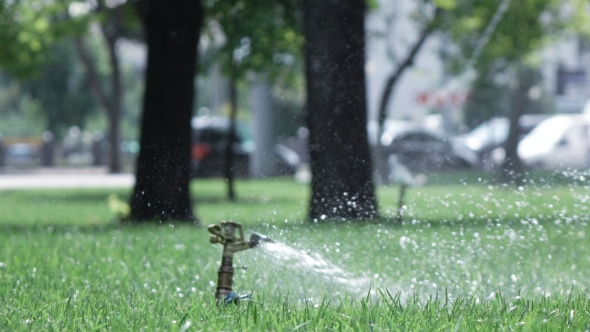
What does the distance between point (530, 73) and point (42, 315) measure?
20.8m

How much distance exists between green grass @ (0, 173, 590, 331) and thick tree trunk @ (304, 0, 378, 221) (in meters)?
0.33

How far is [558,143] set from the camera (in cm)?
2238

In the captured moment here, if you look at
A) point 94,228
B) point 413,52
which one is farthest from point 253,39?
point 94,228

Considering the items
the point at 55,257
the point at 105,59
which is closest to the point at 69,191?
the point at 55,257

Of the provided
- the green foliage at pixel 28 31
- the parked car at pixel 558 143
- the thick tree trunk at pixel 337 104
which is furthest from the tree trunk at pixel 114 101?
the thick tree trunk at pixel 337 104

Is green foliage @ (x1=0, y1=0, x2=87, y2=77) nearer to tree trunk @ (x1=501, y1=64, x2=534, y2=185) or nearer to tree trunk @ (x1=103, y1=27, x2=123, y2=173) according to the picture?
tree trunk @ (x1=103, y1=27, x2=123, y2=173)

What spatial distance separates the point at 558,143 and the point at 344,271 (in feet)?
59.5

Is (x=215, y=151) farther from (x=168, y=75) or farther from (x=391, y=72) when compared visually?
(x=168, y=75)

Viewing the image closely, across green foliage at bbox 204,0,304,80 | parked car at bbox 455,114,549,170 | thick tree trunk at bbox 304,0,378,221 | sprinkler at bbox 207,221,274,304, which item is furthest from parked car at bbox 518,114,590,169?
sprinkler at bbox 207,221,274,304

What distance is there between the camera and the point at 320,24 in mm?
7496

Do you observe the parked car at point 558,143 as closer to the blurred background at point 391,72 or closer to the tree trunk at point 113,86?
the blurred background at point 391,72

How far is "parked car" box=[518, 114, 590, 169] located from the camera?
21.8 m

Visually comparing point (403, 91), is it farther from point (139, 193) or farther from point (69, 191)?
point (139, 193)

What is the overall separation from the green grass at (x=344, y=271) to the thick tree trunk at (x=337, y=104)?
0.33 meters
